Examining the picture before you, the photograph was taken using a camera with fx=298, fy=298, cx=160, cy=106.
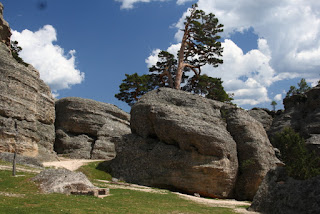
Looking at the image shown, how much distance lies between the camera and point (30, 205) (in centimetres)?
1605

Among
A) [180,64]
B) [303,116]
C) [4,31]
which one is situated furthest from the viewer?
[180,64]

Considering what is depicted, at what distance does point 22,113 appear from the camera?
40812mm

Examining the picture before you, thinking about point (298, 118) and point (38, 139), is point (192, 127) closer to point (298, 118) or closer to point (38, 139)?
point (38, 139)

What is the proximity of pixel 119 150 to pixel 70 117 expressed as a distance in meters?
17.3

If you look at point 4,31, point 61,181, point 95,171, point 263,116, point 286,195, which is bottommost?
point 286,195

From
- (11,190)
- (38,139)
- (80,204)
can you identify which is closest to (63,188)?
(11,190)

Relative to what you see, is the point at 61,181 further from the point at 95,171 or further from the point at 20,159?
the point at 95,171

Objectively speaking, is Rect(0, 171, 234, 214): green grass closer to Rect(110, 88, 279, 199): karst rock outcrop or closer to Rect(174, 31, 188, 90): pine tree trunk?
Rect(110, 88, 279, 199): karst rock outcrop

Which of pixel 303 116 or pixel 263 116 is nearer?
pixel 303 116

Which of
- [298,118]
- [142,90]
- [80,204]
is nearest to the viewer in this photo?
[80,204]

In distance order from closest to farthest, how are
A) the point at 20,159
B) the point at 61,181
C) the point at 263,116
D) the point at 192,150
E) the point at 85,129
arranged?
the point at 61,181
the point at 20,159
the point at 192,150
the point at 85,129
the point at 263,116

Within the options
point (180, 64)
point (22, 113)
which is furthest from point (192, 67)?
point (22, 113)

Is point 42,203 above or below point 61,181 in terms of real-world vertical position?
below

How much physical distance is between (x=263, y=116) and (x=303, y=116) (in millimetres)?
9396
